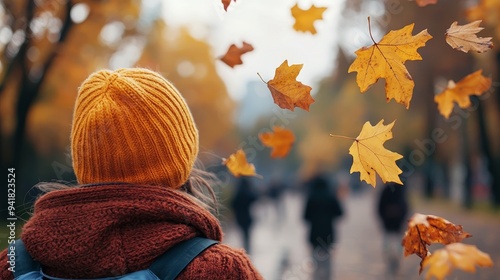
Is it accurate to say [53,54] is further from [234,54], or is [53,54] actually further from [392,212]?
[234,54]

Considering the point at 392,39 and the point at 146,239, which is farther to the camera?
the point at 392,39

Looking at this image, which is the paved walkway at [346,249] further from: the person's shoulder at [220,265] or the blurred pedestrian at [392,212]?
the person's shoulder at [220,265]

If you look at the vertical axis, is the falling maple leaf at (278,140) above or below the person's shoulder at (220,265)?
below

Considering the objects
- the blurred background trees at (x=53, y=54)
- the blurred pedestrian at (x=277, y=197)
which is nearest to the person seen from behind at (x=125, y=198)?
the blurred background trees at (x=53, y=54)

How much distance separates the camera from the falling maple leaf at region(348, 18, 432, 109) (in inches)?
74.7

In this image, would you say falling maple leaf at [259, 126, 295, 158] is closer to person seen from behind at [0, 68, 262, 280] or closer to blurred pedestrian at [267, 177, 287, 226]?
person seen from behind at [0, 68, 262, 280]

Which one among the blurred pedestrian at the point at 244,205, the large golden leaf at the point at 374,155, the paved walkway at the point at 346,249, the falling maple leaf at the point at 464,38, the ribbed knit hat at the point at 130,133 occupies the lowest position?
the paved walkway at the point at 346,249

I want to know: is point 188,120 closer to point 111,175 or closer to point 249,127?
point 111,175

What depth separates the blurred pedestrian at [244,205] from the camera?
439 inches

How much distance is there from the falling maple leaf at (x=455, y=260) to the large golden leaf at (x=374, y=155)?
0.78 ft

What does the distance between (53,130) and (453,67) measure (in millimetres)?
11950

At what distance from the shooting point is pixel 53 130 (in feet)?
56.4

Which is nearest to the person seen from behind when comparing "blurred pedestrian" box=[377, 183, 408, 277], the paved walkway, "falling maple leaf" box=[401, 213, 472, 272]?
"falling maple leaf" box=[401, 213, 472, 272]

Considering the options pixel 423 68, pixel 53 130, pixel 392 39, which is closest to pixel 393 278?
pixel 392 39
